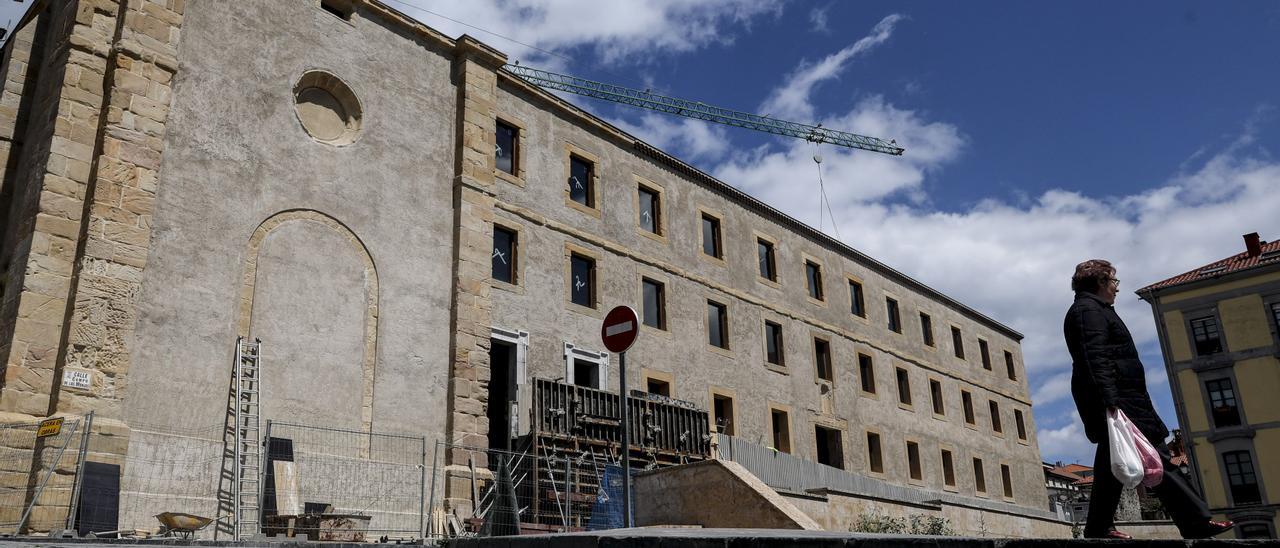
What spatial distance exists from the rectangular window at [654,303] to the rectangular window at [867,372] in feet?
31.8

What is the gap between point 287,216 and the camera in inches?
644

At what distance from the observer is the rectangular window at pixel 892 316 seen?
3416 cm

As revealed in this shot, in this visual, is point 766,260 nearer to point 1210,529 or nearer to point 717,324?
point 717,324

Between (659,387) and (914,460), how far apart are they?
1303 cm

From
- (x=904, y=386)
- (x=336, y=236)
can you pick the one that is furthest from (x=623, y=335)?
(x=904, y=386)

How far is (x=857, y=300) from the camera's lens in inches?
1298

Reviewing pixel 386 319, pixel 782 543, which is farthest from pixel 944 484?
pixel 782 543

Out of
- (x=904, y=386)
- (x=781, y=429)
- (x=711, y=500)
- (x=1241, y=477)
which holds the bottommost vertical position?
(x=711, y=500)

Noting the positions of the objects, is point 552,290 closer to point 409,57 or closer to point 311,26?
point 409,57

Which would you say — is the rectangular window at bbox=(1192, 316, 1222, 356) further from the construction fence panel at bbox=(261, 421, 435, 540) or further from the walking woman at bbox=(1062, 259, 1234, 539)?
the walking woman at bbox=(1062, 259, 1234, 539)

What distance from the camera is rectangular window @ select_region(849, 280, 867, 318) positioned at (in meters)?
32.4

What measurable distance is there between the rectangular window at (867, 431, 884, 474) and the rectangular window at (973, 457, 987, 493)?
23.4ft

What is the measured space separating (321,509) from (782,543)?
40.2ft

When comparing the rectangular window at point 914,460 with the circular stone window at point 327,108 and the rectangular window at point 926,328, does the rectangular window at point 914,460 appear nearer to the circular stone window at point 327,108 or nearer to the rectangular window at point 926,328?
the rectangular window at point 926,328
